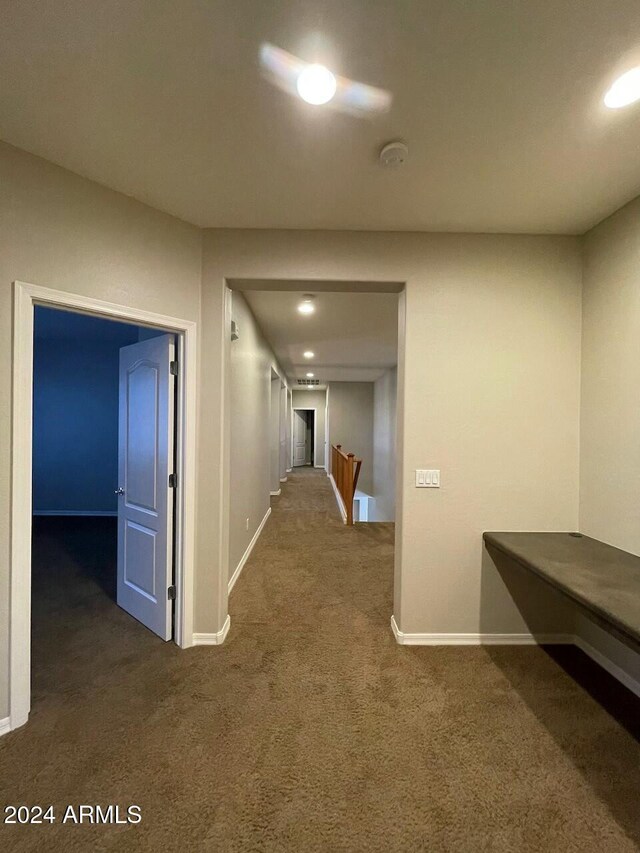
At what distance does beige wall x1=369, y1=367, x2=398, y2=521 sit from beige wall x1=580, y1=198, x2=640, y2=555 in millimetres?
4523

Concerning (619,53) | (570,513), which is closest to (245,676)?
(570,513)

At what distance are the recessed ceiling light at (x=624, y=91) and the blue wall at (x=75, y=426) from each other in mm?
6222

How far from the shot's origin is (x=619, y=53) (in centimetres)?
117

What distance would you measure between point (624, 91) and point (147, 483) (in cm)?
310

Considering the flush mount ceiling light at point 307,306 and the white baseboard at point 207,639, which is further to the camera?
the flush mount ceiling light at point 307,306

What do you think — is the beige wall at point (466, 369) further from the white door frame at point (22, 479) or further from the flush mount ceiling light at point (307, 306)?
the flush mount ceiling light at point (307, 306)

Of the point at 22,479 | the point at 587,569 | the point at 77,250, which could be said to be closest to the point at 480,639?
the point at 587,569

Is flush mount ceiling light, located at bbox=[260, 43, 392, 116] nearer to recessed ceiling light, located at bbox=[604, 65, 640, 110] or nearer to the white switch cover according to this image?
recessed ceiling light, located at bbox=[604, 65, 640, 110]

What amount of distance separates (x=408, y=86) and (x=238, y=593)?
341 centimetres

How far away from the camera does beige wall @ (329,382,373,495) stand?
32.2ft

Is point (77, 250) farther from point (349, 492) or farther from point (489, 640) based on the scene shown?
point (349, 492)

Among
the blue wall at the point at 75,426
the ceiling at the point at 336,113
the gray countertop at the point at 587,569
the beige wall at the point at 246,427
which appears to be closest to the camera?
the ceiling at the point at 336,113

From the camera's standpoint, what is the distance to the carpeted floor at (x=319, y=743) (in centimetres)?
126

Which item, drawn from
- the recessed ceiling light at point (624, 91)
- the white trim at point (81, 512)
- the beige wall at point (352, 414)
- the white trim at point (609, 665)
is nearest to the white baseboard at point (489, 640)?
the white trim at point (609, 665)
